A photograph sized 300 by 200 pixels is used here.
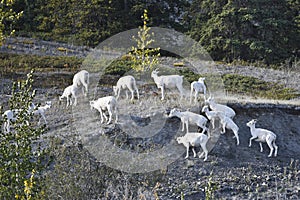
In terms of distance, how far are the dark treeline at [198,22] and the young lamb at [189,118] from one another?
13.9 meters

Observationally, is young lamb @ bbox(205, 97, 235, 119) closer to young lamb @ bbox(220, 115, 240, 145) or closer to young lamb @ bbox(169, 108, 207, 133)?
young lamb @ bbox(220, 115, 240, 145)

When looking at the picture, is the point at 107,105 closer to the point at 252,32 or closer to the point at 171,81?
the point at 171,81

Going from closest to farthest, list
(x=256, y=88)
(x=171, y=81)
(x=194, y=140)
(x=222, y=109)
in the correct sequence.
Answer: (x=194, y=140), (x=222, y=109), (x=171, y=81), (x=256, y=88)

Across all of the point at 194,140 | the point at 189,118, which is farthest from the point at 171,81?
the point at 194,140

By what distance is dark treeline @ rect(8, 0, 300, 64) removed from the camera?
2650cm

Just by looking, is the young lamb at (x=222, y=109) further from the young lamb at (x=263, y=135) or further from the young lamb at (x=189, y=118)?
the young lamb at (x=189, y=118)

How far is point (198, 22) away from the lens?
27.9m

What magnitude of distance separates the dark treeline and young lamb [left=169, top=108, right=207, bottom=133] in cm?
1393

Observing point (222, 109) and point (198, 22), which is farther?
point (198, 22)

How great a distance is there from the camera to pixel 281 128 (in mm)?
13875

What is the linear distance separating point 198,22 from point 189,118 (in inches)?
651

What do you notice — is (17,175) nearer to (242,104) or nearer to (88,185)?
(88,185)

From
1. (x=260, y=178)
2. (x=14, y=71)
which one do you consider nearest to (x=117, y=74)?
(x=14, y=71)

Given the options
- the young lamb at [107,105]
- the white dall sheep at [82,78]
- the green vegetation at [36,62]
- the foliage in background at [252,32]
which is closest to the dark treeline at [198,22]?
the foliage in background at [252,32]
